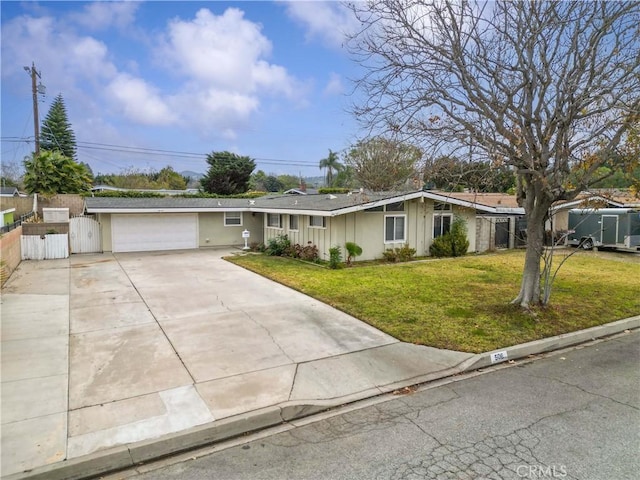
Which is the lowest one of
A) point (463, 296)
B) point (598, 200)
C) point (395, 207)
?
point (463, 296)

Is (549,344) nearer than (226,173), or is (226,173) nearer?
(549,344)

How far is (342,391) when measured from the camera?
5129 mm

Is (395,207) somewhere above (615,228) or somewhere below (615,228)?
above

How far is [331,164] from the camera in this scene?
54812mm

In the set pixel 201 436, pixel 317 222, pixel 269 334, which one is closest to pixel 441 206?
pixel 317 222

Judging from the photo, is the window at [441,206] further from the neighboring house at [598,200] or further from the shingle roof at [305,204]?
the neighboring house at [598,200]

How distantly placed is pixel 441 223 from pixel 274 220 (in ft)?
27.7

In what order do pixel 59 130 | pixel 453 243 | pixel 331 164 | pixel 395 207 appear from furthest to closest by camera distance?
pixel 331 164, pixel 59 130, pixel 453 243, pixel 395 207

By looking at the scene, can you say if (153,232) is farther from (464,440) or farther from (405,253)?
(464,440)

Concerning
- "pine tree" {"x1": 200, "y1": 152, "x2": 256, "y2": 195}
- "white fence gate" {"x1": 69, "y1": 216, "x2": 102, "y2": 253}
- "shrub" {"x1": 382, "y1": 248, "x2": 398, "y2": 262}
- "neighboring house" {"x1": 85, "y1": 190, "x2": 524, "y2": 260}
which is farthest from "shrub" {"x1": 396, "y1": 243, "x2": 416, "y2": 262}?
"pine tree" {"x1": 200, "y1": 152, "x2": 256, "y2": 195}

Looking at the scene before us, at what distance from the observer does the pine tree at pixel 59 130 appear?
46.4 meters

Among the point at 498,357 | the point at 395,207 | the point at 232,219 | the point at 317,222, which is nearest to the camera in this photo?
the point at 498,357

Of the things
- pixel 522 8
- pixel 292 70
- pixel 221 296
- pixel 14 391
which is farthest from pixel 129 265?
pixel 522 8

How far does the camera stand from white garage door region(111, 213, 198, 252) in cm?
1939
